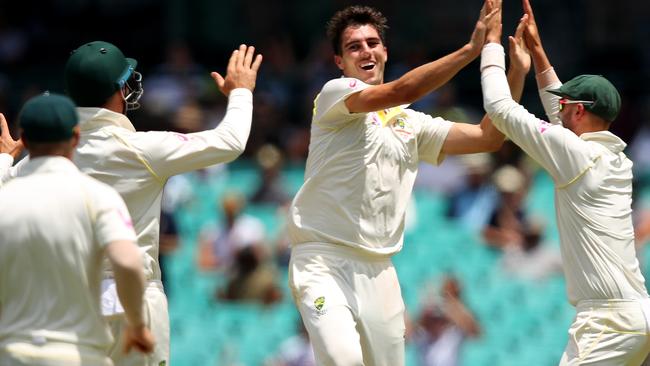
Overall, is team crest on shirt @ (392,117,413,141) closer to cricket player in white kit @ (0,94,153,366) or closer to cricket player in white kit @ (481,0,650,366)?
cricket player in white kit @ (481,0,650,366)

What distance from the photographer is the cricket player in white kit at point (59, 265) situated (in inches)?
230

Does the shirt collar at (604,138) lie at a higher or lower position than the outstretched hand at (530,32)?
lower

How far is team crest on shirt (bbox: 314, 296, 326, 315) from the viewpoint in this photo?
7430 millimetres

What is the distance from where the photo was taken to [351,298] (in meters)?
7.57

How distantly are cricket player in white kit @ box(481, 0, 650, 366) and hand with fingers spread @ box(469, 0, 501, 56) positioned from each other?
0.21 feet

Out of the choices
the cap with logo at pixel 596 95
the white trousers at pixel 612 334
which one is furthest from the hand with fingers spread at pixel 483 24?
the white trousers at pixel 612 334

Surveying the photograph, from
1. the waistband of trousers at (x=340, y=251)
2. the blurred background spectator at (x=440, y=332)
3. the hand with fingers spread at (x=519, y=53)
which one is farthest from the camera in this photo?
the blurred background spectator at (x=440, y=332)

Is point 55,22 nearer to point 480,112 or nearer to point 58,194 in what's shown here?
point 480,112

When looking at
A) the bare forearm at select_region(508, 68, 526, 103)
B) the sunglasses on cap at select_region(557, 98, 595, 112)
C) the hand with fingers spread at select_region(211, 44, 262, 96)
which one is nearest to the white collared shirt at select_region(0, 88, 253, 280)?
the hand with fingers spread at select_region(211, 44, 262, 96)

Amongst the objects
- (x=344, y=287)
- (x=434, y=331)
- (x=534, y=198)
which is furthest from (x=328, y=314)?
(x=534, y=198)

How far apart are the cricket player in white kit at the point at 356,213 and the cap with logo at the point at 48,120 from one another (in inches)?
75.1

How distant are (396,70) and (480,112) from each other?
112 cm

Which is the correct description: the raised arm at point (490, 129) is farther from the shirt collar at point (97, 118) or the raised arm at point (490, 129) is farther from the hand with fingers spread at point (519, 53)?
the shirt collar at point (97, 118)

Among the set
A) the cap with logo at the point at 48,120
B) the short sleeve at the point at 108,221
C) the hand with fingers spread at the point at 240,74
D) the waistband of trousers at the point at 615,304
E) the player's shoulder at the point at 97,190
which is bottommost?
the waistband of trousers at the point at 615,304
